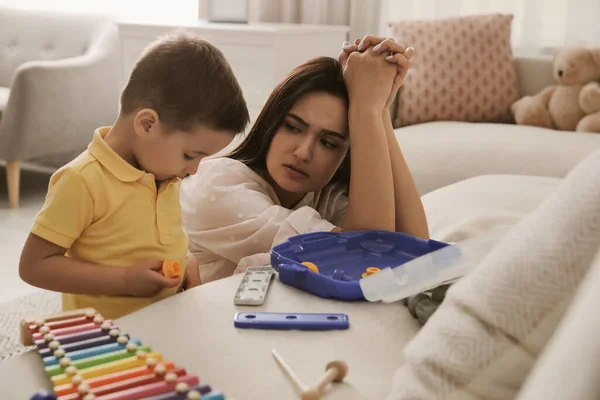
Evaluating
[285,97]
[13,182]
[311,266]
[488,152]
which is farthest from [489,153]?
[13,182]

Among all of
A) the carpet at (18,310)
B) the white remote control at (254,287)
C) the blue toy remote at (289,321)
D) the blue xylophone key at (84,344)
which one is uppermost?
the blue xylophone key at (84,344)

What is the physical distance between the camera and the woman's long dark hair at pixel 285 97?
1308 mm

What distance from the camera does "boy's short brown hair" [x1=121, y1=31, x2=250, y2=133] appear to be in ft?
3.19

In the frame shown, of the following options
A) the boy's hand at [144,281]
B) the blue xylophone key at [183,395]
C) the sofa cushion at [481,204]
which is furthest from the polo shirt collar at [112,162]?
the sofa cushion at [481,204]

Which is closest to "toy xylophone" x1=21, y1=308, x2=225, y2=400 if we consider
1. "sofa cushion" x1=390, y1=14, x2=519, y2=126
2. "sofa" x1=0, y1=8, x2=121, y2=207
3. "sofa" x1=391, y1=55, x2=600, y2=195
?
"sofa" x1=391, y1=55, x2=600, y2=195

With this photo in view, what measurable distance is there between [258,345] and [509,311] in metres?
0.33

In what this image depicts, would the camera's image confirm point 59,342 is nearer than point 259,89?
Yes

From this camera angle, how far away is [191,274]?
114cm

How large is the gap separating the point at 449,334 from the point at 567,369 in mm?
124

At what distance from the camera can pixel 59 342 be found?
664 millimetres

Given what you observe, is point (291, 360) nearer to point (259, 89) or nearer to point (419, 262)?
point (419, 262)

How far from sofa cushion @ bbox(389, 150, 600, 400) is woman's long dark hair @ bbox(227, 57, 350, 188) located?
871mm

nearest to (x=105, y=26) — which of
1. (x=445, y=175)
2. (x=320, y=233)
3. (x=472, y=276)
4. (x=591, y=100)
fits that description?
(x=445, y=175)

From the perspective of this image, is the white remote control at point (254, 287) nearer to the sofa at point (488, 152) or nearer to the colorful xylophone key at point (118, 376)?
the colorful xylophone key at point (118, 376)
